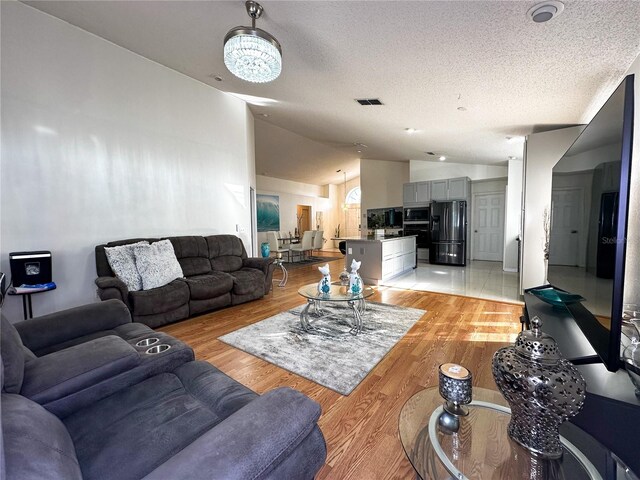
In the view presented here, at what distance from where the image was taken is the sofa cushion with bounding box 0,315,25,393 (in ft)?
3.06

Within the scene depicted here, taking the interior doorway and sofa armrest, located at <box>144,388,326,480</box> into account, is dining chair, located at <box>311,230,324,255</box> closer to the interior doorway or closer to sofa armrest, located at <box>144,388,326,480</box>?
the interior doorway

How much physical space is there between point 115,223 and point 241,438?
11.6ft

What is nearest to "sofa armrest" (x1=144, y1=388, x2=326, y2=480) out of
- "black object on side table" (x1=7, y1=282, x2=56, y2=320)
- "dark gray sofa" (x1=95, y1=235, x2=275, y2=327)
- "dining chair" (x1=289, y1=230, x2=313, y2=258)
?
"dark gray sofa" (x1=95, y1=235, x2=275, y2=327)

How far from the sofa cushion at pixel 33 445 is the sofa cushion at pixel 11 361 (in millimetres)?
199

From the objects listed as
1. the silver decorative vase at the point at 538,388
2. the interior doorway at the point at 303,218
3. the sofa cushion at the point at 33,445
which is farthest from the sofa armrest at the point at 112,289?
the interior doorway at the point at 303,218

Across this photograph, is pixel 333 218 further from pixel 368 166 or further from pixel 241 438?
pixel 241 438

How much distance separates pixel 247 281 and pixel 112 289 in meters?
1.58

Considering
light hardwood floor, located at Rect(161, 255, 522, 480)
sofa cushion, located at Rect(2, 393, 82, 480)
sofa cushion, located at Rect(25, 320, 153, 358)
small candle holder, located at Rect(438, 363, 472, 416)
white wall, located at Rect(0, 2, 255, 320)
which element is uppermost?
white wall, located at Rect(0, 2, 255, 320)

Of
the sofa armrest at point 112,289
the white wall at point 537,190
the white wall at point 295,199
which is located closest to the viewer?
the sofa armrest at point 112,289

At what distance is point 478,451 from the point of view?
38.5 inches

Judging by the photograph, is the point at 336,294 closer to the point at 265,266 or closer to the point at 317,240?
the point at 265,266

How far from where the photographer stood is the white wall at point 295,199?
395 inches

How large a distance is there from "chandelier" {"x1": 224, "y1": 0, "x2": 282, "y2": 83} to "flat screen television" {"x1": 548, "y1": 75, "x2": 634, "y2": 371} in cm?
214

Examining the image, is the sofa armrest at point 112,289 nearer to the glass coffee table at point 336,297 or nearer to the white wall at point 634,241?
the glass coffee table at point 336,297
